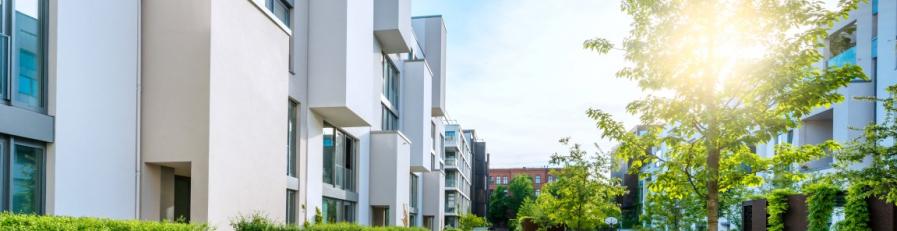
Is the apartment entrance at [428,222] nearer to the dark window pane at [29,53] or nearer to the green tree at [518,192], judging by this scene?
the dark window pane at [29,53]

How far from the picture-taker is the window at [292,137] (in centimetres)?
1652

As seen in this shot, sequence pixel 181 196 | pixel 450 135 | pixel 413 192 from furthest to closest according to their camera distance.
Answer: pixel 450 135, pixel 413 192, pixel 181 196

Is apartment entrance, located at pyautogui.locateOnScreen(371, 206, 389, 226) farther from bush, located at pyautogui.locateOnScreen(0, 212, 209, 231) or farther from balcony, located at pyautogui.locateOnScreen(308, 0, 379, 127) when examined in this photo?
bush, located at pyautogui.locateOnScreen(0, 212, 209, 231)

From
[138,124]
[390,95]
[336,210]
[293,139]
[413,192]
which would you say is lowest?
[413,192]

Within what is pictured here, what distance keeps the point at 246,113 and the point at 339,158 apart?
906 centimetres

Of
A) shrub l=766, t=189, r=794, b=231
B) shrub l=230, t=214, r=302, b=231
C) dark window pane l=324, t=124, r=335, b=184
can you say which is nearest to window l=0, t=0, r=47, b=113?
shrub l=230, t=214, r=302, b=231

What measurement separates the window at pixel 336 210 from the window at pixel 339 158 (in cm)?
48

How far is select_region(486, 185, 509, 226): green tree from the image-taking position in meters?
102

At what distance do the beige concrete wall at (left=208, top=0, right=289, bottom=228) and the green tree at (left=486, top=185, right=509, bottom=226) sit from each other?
8841 centimetres

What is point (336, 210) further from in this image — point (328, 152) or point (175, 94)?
point (175, 94)

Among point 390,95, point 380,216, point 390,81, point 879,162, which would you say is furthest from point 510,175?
point 879,162

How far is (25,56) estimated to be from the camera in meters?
8.58

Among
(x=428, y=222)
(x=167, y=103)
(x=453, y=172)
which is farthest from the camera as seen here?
(x=453, y=172)

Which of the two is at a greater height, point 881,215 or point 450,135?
point 450,135
